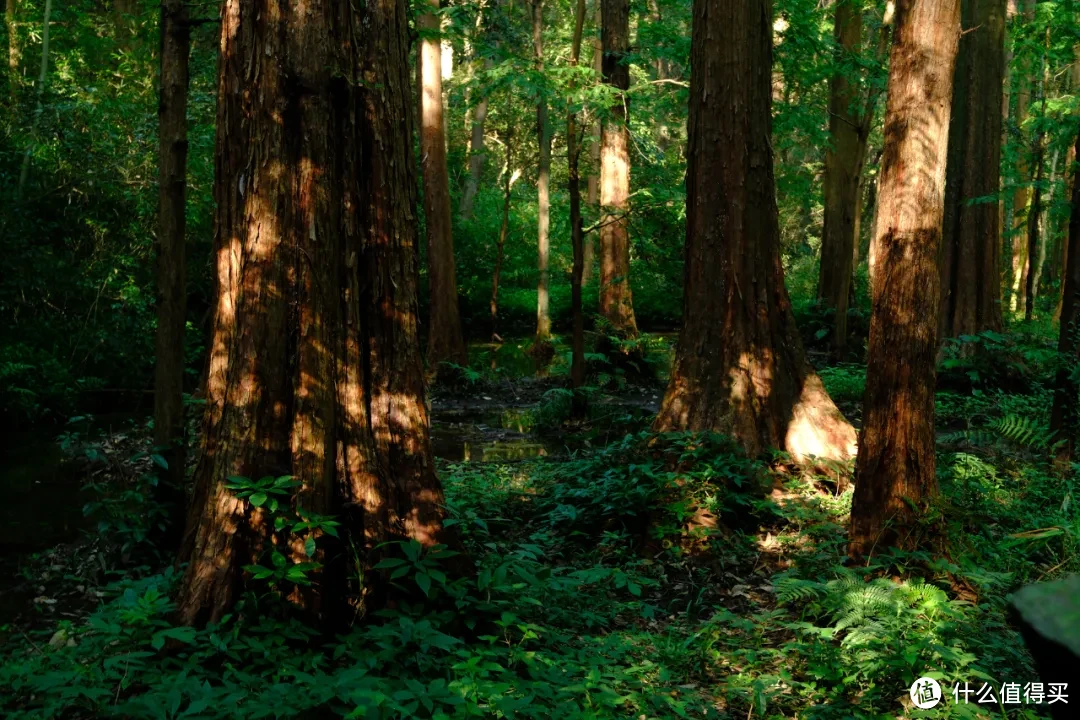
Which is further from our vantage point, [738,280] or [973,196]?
[973,196]

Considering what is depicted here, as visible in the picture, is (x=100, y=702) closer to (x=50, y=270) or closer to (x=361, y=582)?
(x=361, y=582)

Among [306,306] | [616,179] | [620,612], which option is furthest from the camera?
[616,179]

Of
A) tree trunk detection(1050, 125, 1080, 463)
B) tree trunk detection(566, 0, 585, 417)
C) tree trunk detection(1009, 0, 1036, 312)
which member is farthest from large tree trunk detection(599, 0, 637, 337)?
tree trunk detection(1009, 0, 1036, 312)

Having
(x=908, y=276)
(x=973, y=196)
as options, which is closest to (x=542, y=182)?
(x=973, y=196)

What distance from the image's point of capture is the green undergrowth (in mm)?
3719

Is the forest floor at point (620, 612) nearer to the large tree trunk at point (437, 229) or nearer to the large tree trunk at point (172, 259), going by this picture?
the large tree trunk at point (172, 259)

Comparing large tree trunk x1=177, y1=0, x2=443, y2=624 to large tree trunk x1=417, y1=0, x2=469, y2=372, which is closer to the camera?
large tree trunk x1=177, y1=0, x2=443, y2=624

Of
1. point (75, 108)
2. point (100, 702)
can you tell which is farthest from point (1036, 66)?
point (100, 702)

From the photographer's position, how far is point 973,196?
520 inches

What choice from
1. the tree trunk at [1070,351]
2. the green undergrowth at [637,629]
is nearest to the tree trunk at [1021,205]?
the tree trunk at [1070,351]

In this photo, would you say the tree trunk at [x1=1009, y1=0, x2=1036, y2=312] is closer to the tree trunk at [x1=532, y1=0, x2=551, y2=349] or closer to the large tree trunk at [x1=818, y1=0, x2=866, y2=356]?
the large tree trunk at [x1=818, y1=0, x2=866, y2=356]

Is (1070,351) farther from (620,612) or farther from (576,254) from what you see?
(576,254)

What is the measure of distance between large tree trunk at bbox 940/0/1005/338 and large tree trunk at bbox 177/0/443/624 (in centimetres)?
1123

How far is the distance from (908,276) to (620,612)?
9.76ft
